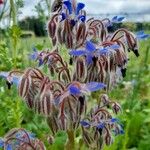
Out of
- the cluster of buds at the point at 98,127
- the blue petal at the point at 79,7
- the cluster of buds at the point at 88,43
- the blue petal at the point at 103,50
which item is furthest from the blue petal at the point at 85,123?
the blue petal at the point at 79,7

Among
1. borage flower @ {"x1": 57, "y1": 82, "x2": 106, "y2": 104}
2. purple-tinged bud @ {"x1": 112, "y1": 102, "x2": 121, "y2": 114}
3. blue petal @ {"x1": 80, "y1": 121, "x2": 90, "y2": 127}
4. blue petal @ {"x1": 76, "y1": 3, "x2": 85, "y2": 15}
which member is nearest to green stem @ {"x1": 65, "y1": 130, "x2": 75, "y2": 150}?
blue petal @ {"x1": 80, "y1": 121, "x2": 90, "y2": 127}

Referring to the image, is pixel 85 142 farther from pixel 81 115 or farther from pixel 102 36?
pixel 102 36

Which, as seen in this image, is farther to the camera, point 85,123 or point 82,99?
point 85,123

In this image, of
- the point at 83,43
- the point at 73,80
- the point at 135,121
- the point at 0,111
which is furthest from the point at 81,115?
the point at 135,121

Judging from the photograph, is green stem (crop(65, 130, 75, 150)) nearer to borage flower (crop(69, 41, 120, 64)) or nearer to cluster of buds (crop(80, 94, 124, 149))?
cluster of buds (crop(80, 94, 124, 149))

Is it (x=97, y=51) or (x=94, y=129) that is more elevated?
(x=97, y=51)

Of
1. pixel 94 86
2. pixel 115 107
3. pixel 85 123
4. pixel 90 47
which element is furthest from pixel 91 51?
pixel 115 107

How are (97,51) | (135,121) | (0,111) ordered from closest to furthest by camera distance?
(97,51) → (0,111) → (135,121)

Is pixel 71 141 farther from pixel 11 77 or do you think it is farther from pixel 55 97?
pixel 11 77

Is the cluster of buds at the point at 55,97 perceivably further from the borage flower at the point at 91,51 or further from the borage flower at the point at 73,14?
the borage flower at the point at 73,14
